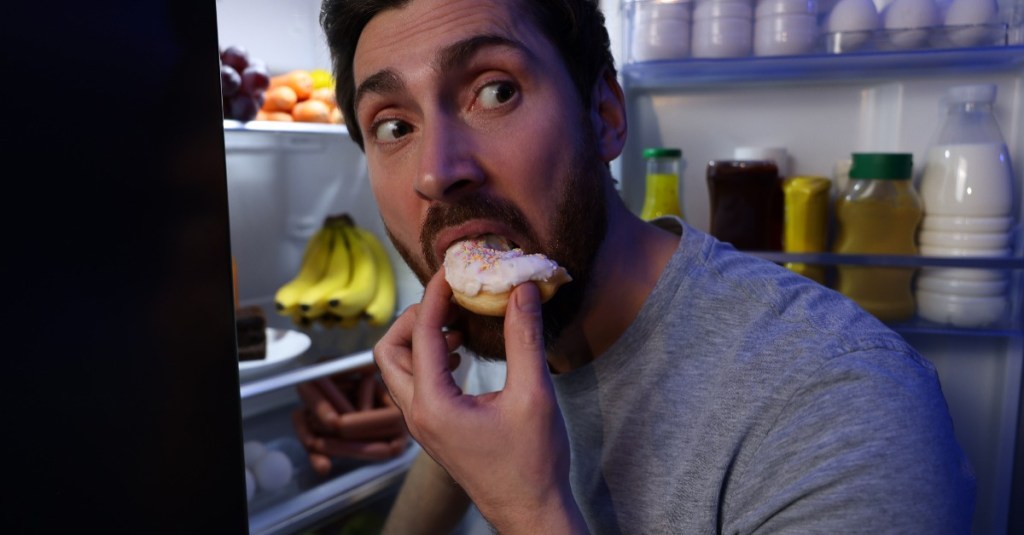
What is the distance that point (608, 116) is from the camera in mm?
943

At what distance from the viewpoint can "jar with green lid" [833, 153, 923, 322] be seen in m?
1.43

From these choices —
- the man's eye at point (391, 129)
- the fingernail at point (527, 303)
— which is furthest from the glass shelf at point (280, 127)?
the fingernail at point (527, 303)

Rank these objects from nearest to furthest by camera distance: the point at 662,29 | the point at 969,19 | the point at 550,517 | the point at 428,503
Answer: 1. the point at 550,517
2. the point at 428,503
3. the point at 969,19
4. the point at 662,29

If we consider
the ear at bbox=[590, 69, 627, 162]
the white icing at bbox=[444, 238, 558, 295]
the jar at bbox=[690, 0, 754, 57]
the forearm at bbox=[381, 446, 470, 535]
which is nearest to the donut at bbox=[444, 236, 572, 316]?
the white icing at bbox=[444, 238, 558, 295]

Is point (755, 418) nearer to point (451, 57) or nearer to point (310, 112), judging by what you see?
point (451, 57)

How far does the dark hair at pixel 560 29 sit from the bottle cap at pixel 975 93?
923mm

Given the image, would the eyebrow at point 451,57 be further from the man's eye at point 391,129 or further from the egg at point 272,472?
the egg at point 272,472

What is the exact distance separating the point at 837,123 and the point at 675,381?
120cm

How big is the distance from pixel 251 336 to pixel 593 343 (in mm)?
1079

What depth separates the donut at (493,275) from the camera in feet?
2.14

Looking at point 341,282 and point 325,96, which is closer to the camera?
point 325,96

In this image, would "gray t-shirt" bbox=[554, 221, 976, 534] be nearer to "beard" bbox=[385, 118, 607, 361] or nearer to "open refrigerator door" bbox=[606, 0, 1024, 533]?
"beard" bbox=[385, 118, 607, 361]

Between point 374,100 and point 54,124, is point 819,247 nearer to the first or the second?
point 374,100

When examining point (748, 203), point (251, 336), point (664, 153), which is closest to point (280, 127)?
point (251, 336)
